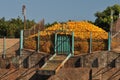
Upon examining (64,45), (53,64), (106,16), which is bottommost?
(53,64)

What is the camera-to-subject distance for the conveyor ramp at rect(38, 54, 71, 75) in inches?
1236

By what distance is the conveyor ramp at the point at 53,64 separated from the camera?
103ft

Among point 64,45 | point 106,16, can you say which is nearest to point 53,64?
point 64,45

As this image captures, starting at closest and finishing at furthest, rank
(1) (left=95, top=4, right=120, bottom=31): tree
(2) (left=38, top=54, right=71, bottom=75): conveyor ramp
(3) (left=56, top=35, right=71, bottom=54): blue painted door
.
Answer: (2) (left=38, top=54, right=71, bottom=75): conveyor ramp
(3) (left=56, top=35, right=71, bottom=54): blue painted door
(1) (left=95, top=4, right=120, bottom=31): tree

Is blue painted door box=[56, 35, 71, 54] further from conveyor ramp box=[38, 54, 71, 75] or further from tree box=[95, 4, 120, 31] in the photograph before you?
tree box=[95, 4, 120, 31]

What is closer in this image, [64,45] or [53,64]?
[53,64]

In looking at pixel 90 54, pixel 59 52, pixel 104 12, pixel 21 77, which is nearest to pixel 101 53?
pixel 90 54

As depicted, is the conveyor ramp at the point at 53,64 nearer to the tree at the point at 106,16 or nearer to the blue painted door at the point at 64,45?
the blue painted door at the point at 64,45

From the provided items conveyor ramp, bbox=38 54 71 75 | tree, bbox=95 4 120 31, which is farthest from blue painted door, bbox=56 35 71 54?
tree, bbox=95 4 120 31

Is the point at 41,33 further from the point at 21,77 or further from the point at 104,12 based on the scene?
the point at 104,12

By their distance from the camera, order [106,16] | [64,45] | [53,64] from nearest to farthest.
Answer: [53,64]
[64,45]
[106,16]

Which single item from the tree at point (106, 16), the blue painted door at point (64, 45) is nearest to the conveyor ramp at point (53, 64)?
the blue painted door at point (64, 45)

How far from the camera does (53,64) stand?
32.9 m

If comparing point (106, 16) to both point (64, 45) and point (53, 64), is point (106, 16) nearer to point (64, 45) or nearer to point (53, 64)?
point (64, 45)
